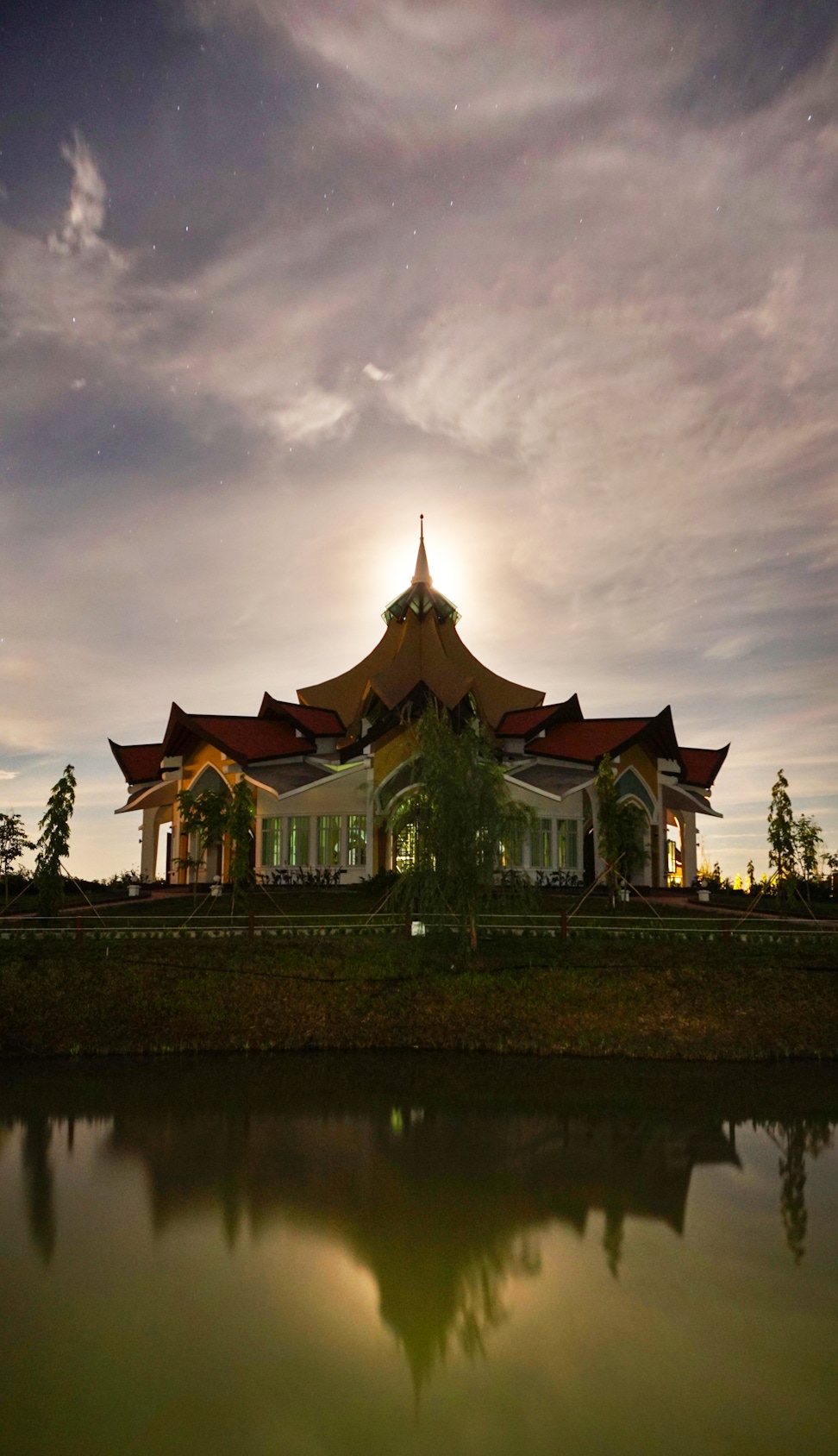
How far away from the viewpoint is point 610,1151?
1320cm

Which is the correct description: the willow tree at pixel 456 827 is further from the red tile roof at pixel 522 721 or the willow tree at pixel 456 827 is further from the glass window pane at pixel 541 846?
the red tile roof at pixel 522 721

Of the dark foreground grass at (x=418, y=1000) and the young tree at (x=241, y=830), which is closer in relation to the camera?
the dark foreground grass at (x=418, y=1000)

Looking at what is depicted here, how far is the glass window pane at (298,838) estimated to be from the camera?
35.1m

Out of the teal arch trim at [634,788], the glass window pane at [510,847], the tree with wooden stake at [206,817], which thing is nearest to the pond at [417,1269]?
the glass window pane at [510,847]

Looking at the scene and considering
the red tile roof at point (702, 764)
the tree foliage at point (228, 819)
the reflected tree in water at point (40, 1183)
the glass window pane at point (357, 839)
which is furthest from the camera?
the red tile roof at point (702, 764)

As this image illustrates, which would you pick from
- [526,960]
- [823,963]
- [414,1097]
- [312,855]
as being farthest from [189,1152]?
[312,855]

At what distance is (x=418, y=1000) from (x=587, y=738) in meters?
19.8

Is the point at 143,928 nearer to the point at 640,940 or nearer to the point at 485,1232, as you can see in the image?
the point at 640,940

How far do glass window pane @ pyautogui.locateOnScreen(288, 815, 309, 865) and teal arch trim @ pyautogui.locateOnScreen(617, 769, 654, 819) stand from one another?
1192 cm

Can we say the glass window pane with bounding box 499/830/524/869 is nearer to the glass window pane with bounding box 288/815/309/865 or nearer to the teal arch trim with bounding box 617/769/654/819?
the glass window pane with bounding box 288/815/309/865

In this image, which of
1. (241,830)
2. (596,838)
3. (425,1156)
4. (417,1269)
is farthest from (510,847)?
(417,1269)

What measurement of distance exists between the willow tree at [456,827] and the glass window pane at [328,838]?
1137cm

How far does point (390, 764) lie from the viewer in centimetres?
3556

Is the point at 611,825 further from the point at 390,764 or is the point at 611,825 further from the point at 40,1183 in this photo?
the point at 40,1183
